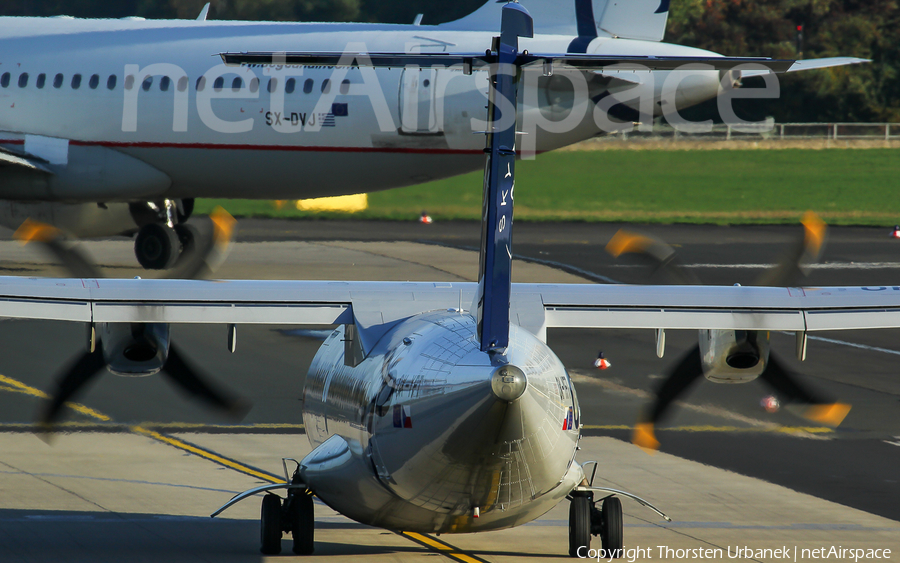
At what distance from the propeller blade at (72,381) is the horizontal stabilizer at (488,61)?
415cm

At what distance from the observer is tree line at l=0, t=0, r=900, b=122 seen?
75.4m

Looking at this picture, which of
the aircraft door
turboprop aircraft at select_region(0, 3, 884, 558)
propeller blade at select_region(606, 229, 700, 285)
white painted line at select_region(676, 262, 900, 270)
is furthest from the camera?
white painted line at select_region(676, 262, 900, 270)

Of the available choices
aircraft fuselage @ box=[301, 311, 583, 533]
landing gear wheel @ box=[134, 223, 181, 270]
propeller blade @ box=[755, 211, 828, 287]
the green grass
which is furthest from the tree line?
aircraft fuselage @ box=[301, 311, 583, 533]

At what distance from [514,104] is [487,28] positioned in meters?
21.3

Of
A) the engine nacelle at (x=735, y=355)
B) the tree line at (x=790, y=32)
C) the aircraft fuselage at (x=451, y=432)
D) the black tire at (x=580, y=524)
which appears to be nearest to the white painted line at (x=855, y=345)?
the engine nacelle at (x=735, y=355)

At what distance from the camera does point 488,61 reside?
355 inches

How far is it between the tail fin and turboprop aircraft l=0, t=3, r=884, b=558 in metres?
19.0

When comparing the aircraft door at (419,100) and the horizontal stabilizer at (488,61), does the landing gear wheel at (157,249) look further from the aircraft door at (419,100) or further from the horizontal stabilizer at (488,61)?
the horizontal stabilizer at (488,61)

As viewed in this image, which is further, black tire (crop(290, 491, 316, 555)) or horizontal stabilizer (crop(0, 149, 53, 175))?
horizontal stabilizer (crop(0, 149, 53, 175))

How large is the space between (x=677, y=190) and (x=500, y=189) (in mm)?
47332

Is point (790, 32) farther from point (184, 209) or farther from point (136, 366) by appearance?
point (136, 366)

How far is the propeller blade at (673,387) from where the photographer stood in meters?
11.9

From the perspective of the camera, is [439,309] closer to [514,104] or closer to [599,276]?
[514,104]

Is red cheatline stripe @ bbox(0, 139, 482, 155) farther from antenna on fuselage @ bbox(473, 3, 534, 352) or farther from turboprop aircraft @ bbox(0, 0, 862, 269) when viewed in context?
antenna on fuselage @ bbox(473, 3, 534, 352)
